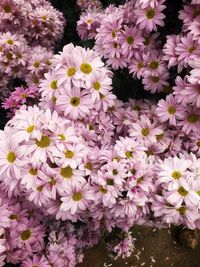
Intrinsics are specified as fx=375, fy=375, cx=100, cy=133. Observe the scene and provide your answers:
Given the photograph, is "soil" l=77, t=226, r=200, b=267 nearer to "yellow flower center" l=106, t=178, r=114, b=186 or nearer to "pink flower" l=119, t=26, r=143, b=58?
"yellow flower center" l=106, t=178, r=114, b=186

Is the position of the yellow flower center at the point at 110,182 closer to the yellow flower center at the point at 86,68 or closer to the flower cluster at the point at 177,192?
the flower cluster at the point at 177,192

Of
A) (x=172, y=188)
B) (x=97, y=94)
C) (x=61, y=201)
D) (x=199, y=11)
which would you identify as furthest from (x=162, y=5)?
(x=61, y=201)

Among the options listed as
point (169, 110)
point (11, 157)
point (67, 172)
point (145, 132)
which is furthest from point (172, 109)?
point (11, 157)

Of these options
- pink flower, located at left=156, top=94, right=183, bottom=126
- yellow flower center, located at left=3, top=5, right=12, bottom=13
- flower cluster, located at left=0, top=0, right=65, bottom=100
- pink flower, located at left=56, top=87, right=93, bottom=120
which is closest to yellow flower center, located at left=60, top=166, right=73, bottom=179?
pink flower, located at left=56, top=87, right=93, bottom=120

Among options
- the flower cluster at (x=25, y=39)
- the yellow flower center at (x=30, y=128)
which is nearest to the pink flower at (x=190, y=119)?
the yellow flower center at (x=30, y=128)

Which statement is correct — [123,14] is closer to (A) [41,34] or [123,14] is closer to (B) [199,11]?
(B) [199,11]

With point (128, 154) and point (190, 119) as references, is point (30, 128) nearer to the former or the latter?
point (128, 154)
